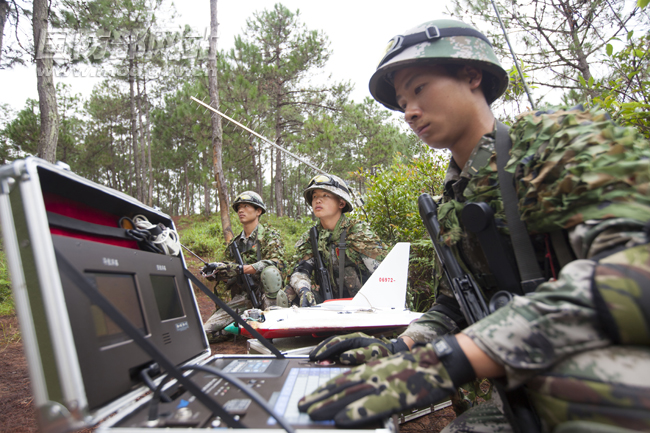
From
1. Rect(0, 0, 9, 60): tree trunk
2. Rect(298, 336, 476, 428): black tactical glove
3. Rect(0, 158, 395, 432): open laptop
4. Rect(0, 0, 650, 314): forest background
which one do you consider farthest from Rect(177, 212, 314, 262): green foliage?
Rect(298, 336, 476, 428): black tactical glove

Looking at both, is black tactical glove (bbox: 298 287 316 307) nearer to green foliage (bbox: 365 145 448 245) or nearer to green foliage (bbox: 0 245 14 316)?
green foliage (bbox: 365 145 448 245)

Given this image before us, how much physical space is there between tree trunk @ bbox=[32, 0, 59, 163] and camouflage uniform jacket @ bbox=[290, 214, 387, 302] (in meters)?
5.63

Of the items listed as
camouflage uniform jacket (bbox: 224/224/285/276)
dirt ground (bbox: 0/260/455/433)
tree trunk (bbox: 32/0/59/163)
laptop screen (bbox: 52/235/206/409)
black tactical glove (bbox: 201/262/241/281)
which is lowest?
dirt ground (bbox: 0/260/455/433)

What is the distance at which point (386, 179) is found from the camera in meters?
4.97

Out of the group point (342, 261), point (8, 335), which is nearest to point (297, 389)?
point (342, 261)

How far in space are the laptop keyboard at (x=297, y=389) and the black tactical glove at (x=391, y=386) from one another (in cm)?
3

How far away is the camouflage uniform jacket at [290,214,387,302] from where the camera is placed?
162 inches

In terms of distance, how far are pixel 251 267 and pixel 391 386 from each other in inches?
168

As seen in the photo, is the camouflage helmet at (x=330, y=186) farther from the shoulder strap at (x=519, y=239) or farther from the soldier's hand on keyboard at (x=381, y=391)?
the soldier's hand on keyboard at (x=381, y=391)

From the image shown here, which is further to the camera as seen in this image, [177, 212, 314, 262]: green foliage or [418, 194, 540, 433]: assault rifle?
[177, 212, 314, 262]: green foliage

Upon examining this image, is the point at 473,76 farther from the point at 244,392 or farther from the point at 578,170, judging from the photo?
the point at 244,392

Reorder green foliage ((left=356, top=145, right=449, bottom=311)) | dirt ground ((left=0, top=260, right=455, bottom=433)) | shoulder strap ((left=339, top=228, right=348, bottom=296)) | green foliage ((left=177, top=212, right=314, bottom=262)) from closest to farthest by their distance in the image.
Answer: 1. dirt ground ((left=0, top=260, right=455, bottom=433))
2. shoulder strap ((left=339, top=228, right=348, bottom=296))
3. green foliage ((left=356, top=145, right=449, bottom=311))
4. green foliage ((left=177, top=212, right=314, bottom=262))

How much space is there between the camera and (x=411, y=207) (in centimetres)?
473

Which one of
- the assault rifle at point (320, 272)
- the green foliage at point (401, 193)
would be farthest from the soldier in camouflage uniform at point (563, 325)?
the green foliage at point (401, 193)
